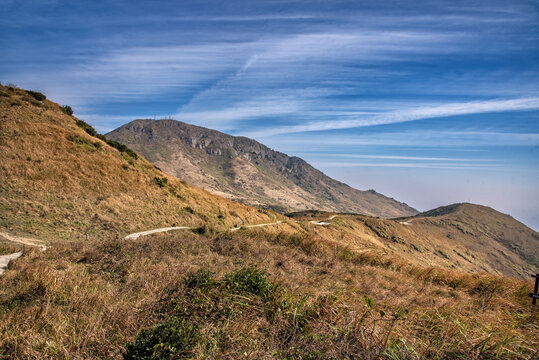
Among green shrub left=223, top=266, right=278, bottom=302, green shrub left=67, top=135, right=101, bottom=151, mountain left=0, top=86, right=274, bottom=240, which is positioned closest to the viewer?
green shrub left=223, top=266, right=278, bottom=302

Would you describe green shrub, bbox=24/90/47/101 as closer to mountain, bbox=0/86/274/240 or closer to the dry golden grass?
mountain, bbox=0/86/274/240

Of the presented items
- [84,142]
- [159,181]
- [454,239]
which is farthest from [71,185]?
[454,239]

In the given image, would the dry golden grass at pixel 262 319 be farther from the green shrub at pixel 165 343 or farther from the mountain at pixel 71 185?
the mountain at pixel 71 185

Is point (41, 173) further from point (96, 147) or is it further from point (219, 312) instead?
point (219, 312)

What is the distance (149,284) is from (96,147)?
121ft

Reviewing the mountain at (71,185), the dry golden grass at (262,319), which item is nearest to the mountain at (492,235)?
the mountain at (71,185)

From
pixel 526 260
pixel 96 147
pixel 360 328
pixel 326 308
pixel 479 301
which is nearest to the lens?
pixel 360 328

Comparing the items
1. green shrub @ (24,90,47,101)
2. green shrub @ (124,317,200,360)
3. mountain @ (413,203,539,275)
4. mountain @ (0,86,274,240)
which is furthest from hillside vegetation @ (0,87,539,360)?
mountain @ (413,203,539,275)

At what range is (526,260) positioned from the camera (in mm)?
145875

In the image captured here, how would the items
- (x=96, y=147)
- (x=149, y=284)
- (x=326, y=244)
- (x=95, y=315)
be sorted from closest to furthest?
(x=95, y=315) < (x=149, y=284) < (x=326, y=244) < (x=96, y=147)

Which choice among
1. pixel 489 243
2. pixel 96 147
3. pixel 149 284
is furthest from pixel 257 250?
pixel 489 243

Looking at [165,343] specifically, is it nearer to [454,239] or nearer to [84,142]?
[84,142]

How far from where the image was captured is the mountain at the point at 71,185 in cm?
2053

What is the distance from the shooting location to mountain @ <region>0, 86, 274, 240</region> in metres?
20.5
